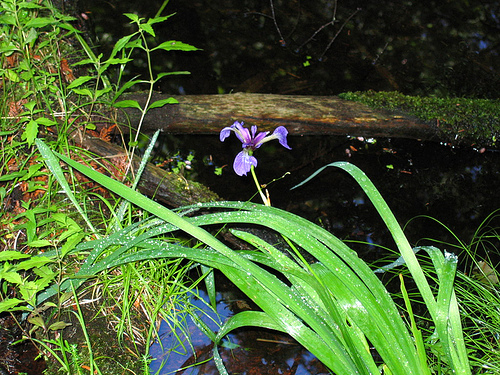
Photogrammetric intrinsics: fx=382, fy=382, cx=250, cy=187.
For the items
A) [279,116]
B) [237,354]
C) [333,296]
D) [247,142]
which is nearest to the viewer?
[333,296]

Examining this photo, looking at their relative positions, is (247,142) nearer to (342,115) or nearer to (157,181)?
(157,181)

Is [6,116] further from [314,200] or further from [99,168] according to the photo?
[314,200]

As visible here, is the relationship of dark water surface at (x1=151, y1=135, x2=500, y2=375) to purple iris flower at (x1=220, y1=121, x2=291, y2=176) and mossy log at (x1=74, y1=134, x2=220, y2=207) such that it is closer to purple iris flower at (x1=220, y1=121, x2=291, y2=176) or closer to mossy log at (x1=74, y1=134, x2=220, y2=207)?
mossy log at (x1=74, y1=134, x2=220, y2=207)

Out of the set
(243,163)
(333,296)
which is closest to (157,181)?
(243,163)

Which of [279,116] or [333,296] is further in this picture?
[279,116]

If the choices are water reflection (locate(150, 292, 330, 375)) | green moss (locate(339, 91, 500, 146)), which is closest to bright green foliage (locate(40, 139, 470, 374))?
water reflection (locate(150, 292, 330, 375))

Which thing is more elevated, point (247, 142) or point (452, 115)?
point (247, 142)

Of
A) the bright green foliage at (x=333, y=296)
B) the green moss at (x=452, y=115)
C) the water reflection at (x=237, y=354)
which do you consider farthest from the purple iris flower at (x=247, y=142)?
the green moss at (x=452, y=115)
